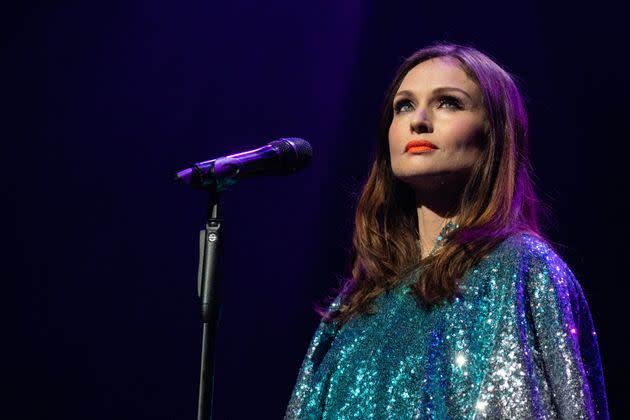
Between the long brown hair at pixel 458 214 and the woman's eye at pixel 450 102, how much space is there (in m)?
0.07

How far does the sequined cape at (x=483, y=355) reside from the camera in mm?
1507

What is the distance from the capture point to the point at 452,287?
5.68 ft

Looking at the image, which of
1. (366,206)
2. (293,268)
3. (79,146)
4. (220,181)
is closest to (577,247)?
(366,206)

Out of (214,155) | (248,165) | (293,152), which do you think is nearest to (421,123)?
(293,152)

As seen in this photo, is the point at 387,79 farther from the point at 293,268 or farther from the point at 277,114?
the point at 293,268

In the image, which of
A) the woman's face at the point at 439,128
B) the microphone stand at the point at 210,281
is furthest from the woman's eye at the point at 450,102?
the microphone stand at the point at 210,281

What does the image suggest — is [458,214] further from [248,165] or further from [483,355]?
[248,165]

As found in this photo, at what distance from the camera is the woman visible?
154 cm

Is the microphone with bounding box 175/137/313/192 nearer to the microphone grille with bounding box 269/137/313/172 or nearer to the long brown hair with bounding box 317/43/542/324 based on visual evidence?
the microphone grille with bounding box 269/137/313/172

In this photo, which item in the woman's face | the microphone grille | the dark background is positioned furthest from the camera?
the dark background

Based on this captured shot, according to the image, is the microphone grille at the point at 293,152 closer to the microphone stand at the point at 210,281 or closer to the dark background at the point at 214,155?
the microphone stand at the point at 210,281

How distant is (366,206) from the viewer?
2217mm

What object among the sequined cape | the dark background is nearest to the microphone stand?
the sequined cape

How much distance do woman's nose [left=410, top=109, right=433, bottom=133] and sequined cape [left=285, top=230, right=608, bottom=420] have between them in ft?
1.17
